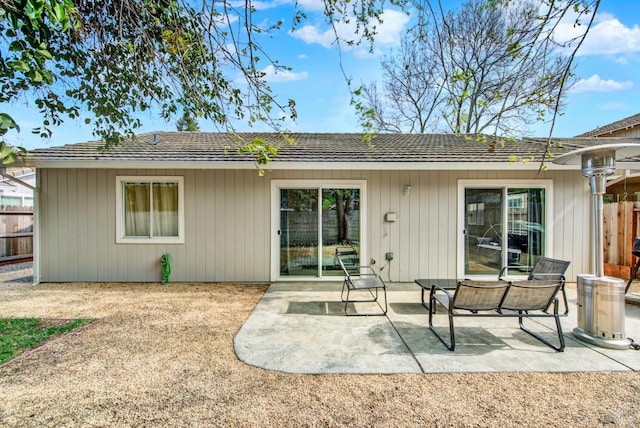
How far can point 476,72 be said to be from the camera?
353 centimetres

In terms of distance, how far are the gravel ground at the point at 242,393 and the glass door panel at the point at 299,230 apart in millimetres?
3308

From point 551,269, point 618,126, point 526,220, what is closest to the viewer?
point 551,269

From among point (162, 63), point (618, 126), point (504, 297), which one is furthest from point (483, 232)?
point (618, 126)

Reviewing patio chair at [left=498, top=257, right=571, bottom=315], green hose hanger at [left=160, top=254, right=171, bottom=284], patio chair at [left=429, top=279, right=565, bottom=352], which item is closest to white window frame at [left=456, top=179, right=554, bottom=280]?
patio chair at [left=498, top=257, right=571, bottom=315]

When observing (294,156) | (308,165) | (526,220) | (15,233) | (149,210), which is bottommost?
(15,233)

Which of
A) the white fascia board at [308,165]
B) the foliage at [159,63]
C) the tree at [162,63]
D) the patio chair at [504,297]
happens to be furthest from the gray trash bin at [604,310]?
the foliage at [159,63]

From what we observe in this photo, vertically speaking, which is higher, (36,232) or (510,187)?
(510,187)

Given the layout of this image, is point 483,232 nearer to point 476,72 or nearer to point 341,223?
point 341,223

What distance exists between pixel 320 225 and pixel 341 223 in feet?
1.53

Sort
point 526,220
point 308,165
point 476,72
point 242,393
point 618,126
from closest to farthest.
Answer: point 242,393, point 476,72, point 308,165, point 526,220, point 618,126

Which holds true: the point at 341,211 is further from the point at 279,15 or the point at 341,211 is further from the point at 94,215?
the point at 94,215

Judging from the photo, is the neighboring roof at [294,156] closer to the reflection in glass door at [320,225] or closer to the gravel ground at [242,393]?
the reflection in glass door at [320,225]

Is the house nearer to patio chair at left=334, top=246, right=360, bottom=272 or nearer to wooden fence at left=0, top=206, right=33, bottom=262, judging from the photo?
patio chair at left=334, top=246, right=360, bottom=272

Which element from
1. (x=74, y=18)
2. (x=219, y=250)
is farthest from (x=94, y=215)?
(x=74, y=18)
